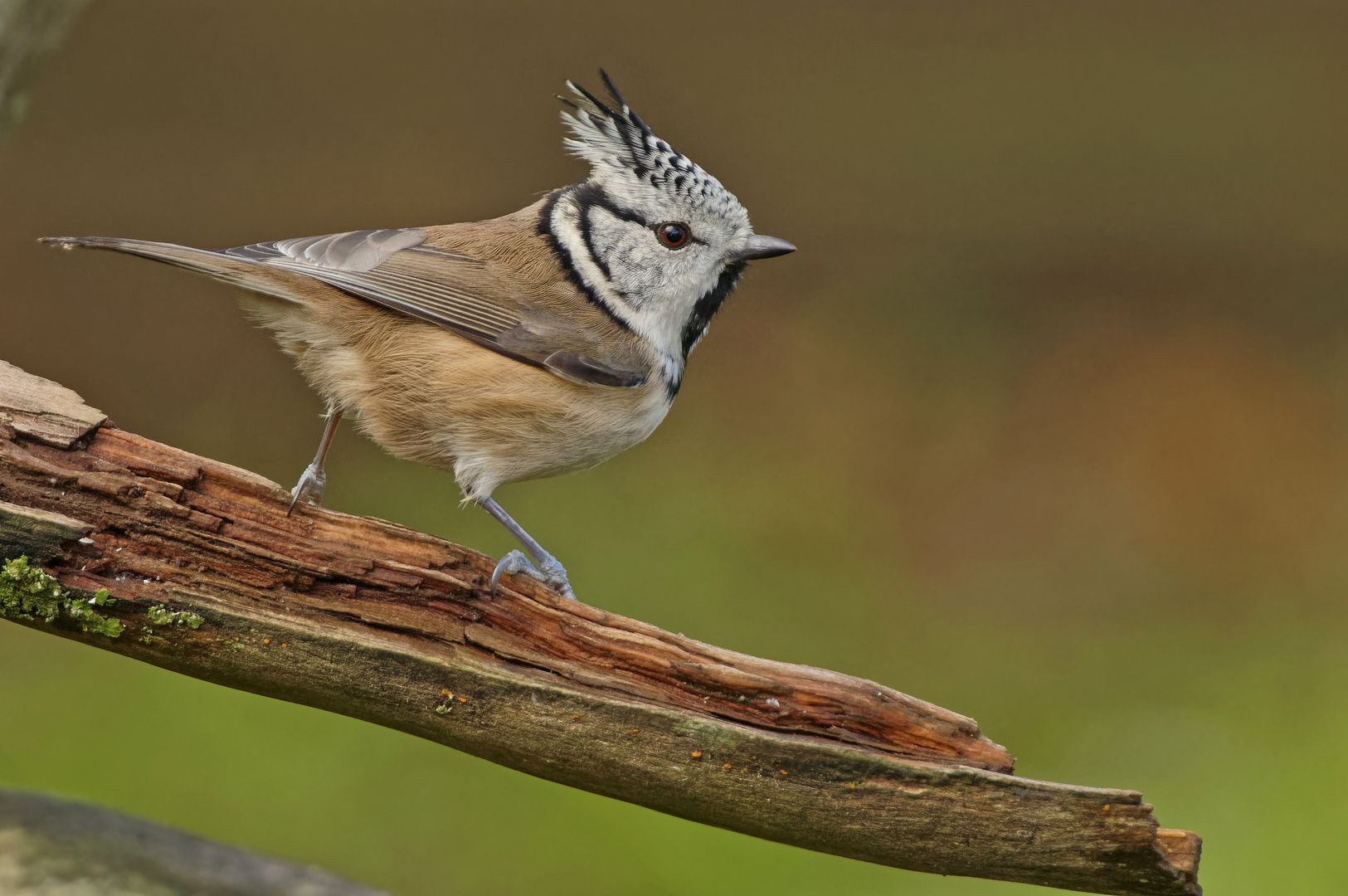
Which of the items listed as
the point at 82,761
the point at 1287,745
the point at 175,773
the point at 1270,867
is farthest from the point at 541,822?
the point at 1287,745

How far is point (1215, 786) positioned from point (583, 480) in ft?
10.7

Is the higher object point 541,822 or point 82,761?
point 541,822

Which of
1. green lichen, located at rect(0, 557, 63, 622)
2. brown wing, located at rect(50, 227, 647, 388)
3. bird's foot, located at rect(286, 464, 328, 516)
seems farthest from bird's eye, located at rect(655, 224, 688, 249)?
green lichen, located at rect(0, 557, 63, 622)

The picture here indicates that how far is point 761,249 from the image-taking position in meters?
3.06

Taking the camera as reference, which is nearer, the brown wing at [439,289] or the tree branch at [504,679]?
the tree branch at [504,679]

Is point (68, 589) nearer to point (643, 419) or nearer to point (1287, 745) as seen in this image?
point (643, 419)

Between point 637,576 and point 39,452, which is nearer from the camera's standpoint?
point 39,452

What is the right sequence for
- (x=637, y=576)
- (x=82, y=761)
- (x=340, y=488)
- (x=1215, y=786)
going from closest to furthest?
(x=82, y=761)
(x=1215, y=786)
(x=637, y=576)
(x=340, y=488)

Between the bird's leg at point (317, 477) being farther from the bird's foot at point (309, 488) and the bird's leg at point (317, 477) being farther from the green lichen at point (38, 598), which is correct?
the green lichen at point (38, 598)

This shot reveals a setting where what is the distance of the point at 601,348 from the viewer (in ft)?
9.34

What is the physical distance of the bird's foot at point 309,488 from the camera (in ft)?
7.94

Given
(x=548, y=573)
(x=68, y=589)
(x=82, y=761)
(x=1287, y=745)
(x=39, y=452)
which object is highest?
(x=1287, y=745)

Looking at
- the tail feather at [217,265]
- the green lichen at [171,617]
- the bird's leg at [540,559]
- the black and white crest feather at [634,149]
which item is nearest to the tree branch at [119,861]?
the green lichen at [171,617]

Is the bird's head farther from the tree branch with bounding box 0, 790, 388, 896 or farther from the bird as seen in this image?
the tree branch with bounding box 0, 790, 388, 896
